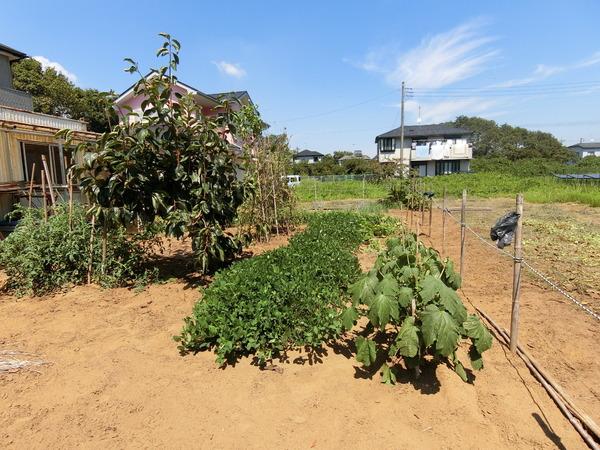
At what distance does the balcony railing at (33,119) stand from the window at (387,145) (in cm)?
3287

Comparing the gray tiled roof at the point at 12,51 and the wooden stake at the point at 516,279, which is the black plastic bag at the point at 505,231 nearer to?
the wooden stake at the point at 516,279

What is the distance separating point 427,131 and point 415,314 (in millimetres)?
41991

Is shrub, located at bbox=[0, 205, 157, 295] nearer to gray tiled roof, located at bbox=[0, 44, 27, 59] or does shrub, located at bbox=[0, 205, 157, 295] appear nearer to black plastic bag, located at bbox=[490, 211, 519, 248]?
black plastic bag, located at bbox=[490, 211, 519, 248]

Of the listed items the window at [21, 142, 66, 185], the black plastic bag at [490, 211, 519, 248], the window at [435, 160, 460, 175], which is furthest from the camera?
the window at [435, 160, 460, 175]

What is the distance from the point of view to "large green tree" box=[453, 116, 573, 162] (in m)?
51.0

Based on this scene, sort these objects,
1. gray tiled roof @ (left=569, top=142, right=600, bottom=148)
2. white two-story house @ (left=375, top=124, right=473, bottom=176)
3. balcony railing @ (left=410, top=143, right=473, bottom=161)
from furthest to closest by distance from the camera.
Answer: gray tiled roof @ (left=569, top=142, right=600, bottom=148) < white two-story house @ (left=375, top=124, right=473, bottom=176) < balcony railing @ (left=410, top=143, right=473, bottom=161)

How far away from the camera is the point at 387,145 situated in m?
41.6

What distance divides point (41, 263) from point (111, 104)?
241 cm

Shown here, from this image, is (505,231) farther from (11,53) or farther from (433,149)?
(433,149)

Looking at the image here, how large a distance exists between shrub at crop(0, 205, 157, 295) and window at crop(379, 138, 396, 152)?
3888 cm

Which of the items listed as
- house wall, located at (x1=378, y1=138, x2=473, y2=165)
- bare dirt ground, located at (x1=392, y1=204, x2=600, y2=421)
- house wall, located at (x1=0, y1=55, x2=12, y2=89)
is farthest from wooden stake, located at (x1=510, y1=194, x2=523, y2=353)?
house wall, located at (x1=378, y1=138, x2=473, y2=165)

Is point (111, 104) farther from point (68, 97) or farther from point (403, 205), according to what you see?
point (68, 97)

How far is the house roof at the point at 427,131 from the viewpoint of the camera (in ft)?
129

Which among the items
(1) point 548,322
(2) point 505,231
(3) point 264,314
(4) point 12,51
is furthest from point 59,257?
(4) point 12,51
